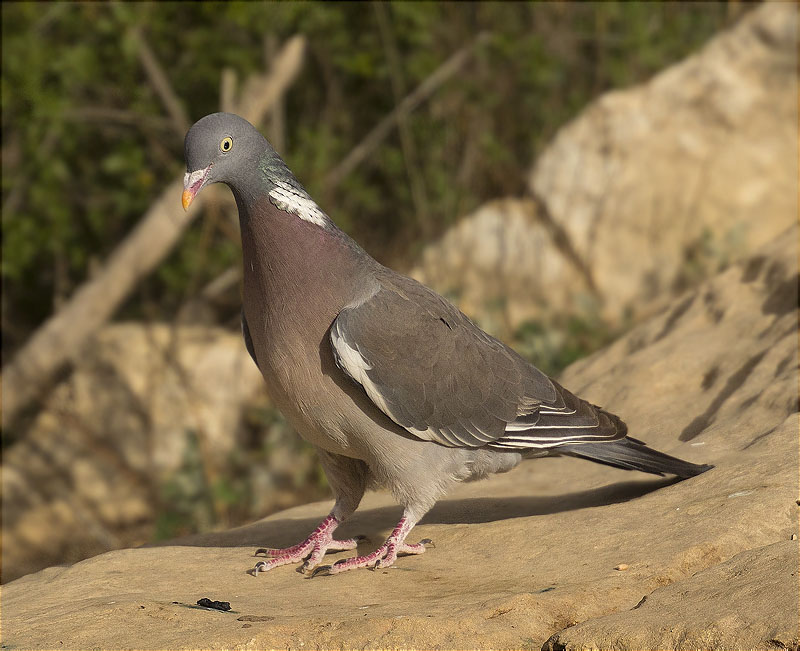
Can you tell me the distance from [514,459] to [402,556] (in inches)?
25.3

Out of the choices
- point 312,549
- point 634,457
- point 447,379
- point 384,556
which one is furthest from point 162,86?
point 634,457

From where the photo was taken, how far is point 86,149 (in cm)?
841

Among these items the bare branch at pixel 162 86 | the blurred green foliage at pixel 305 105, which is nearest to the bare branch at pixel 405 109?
the blurred green foliage at pixel 305 105

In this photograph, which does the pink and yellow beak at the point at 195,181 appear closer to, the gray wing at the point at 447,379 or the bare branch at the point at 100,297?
the gray wing at the point at 447,379

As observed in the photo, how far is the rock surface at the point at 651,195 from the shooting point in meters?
8.17

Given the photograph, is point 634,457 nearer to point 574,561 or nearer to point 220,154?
point 574,561

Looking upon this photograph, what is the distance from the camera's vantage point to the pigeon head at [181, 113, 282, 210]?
3809mm

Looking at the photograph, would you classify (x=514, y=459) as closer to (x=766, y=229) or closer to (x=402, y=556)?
(x=402, y=556)

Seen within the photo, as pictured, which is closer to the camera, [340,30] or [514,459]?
[514,459]

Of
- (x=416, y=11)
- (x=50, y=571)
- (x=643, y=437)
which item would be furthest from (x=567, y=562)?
(x=416, y=11)

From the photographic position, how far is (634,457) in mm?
4059

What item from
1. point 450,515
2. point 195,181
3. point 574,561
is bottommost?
point 574,561

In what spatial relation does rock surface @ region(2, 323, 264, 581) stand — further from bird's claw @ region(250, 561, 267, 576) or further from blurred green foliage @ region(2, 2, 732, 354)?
bird's claw @ region(250, 561, 267, 576)

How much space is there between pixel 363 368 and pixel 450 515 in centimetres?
112
